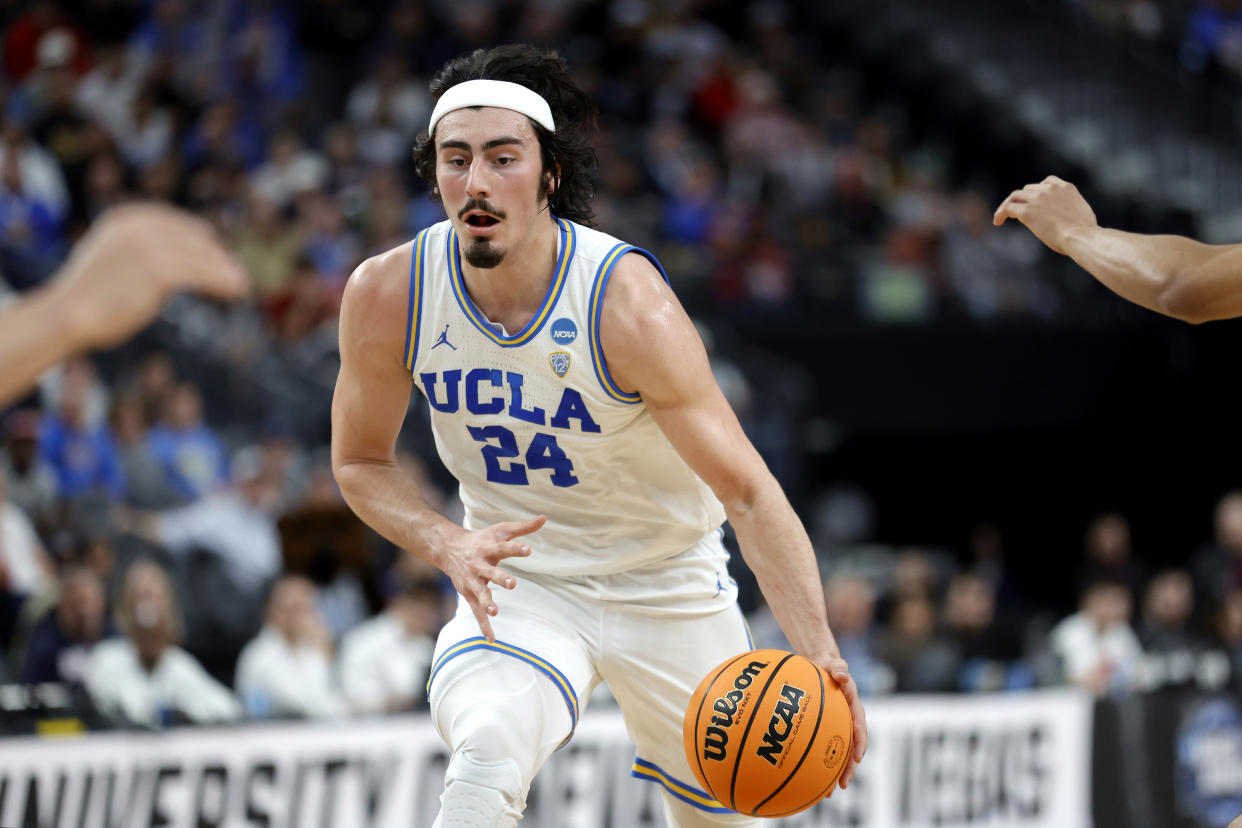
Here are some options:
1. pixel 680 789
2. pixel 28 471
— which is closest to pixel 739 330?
pixel 28 471

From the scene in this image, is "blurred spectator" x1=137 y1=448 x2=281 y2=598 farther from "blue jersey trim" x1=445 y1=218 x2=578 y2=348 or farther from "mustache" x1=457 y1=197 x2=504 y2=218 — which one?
"mustache" x1=457 y1=197 x2=504 y2=218

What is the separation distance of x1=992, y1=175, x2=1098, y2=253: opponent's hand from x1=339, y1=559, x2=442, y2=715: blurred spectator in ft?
14.6

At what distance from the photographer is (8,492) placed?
918 centimetres

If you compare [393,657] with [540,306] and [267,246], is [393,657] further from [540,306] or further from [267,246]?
[267,246]

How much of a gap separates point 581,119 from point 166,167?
8573 millimetres

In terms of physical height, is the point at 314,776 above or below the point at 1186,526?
below

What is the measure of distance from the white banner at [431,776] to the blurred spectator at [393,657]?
0.73 meters

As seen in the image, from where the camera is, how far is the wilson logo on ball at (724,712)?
4.38m

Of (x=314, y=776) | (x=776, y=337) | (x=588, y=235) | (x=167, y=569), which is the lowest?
(x=314, y=776)

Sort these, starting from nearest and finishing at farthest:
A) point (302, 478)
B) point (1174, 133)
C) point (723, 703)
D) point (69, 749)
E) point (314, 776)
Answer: point (723, 703) → point (69, 749) → point (314, 776) → point (302, 478) → point (1174, 133)

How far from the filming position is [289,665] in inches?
316

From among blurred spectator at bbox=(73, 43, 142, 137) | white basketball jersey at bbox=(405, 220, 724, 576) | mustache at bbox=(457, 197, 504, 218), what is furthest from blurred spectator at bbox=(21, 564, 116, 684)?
blurred spectator at bbox=(73, 43, 142, 137)

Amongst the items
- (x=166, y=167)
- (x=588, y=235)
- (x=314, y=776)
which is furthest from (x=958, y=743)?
(x=166, y=167)

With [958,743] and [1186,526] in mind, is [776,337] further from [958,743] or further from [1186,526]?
[958,743]
